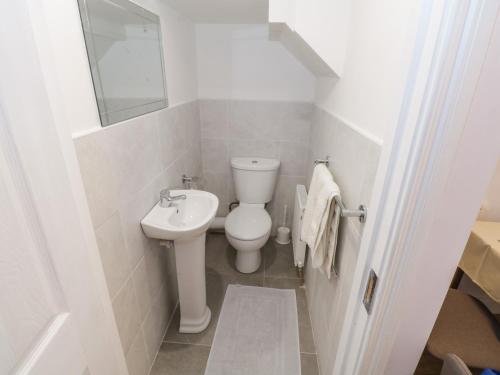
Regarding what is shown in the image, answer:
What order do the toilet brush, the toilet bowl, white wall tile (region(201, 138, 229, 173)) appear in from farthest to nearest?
the toilet brush, white wall tile (region(201, 138, 229, 173)), the toilet bowl

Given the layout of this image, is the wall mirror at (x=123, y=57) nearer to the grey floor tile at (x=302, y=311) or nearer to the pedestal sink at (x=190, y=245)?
the pedestal sink at (x=190, y=245)

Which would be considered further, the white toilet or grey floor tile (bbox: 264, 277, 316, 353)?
the white toilet

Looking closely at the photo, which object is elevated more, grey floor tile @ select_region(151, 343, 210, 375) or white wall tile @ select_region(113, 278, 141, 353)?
white wall tile @ select_region(113, 278, 141, 353)

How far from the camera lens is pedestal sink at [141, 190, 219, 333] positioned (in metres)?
1.33

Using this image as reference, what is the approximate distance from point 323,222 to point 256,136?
133 cm

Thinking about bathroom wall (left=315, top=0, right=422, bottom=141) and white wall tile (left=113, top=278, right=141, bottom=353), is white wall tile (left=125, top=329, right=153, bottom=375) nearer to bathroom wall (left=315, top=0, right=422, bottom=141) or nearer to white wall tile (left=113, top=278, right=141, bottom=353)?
white wall tile (left=113, top=278, right=141, bottom=353)

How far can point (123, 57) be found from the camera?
1.11m

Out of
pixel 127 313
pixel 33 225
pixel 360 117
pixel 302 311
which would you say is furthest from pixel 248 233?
pixel 33 225

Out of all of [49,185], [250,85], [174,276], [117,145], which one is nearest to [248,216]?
[174,276]

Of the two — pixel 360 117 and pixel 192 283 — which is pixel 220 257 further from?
pixel 360 117

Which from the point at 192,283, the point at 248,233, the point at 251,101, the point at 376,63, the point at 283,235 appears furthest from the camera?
the point at 283,235

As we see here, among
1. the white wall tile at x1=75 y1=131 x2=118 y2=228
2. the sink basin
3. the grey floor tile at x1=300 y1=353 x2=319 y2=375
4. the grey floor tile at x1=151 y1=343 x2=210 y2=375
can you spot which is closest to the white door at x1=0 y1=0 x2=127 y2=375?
the white wall tile at x1=75 y1=131 x2=118 y2=228

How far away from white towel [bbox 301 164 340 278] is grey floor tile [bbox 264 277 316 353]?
65 centimetres

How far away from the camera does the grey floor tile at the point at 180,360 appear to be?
4.80ft
